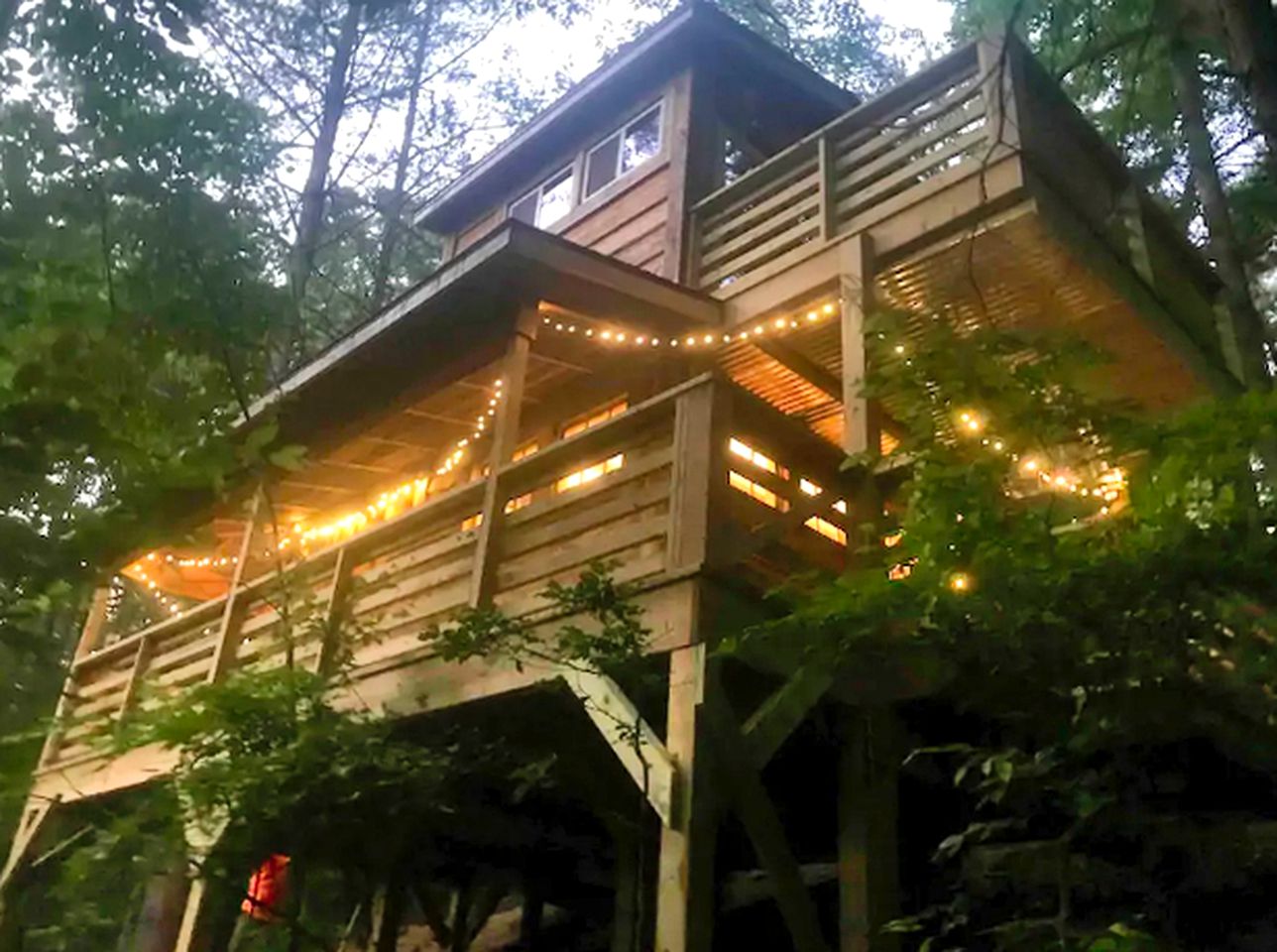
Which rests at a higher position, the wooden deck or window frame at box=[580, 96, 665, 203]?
window frame at box=[580, 96, 665, 203]

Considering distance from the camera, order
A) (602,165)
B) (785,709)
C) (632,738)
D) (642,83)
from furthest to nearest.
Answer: (602,165) → (642,83) → (785,709) → (632,738)

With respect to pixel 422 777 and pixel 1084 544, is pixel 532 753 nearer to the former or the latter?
pixel 422 777

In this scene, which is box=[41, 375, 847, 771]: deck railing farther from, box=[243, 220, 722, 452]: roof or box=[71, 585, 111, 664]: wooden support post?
box=[71, 585, 111, 664]: wooden support post

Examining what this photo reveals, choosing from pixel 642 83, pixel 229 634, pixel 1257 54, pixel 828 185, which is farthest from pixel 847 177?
pixel 229 634

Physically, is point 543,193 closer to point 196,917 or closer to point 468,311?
point 468,311

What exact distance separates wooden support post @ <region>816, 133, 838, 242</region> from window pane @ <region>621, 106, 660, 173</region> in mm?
3068

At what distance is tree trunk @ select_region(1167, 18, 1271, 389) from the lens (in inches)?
322

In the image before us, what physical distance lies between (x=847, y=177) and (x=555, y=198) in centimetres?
501

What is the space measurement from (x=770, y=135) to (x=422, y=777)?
8.73 meters

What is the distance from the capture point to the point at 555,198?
1242cm

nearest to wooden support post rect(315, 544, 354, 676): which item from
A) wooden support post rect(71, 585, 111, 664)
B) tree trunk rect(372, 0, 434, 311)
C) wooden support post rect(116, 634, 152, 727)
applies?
wooden support post rect(116, 634, 152, 727)

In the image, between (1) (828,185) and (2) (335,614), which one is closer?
(2) (335,614)

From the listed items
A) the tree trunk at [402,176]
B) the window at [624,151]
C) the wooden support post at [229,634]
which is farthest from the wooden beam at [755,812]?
the tree trunk at [402,176]

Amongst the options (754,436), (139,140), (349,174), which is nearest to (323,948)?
(754,436)
